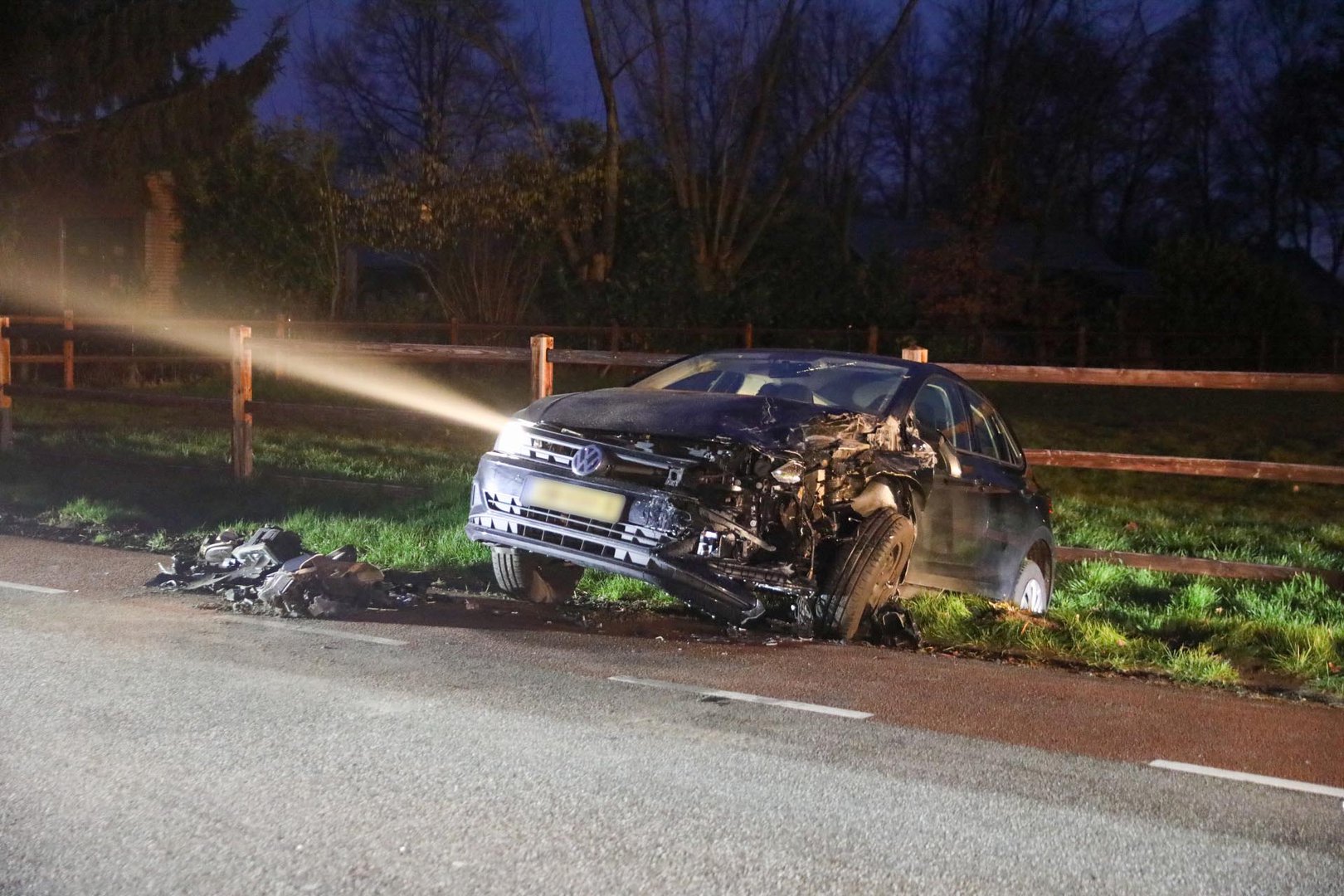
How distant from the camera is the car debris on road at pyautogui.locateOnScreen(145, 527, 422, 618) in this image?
318 inches

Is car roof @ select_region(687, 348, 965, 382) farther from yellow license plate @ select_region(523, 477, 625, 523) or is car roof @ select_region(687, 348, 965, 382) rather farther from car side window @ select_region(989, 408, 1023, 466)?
yellow license plate @ select_region(523, 477, 625, 523)

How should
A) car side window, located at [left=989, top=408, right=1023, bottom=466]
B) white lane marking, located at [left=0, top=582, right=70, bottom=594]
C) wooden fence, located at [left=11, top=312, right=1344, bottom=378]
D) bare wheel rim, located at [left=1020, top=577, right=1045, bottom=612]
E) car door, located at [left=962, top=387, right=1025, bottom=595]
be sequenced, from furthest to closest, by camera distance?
Answer: wooden fence, located at [left=11, top=312, right=1344, bottom=378], car side window, located at [left=989, top=408, right=1023, bottom=466], bare wheel rim, located at [left=1020, top=577, right=1045, bottom=612], white lane marking, located at [left=0, top=582, right=70, bottom=594], car door, located at [left=962, top=387, right=1025, bottom=595]

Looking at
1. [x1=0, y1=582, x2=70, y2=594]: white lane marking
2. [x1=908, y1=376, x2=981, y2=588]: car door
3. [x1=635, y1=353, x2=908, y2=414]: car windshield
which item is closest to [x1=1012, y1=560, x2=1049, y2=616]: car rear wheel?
[x1=908, y1=376, x2=981, y2=588]: car door

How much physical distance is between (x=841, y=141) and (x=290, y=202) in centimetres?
2914

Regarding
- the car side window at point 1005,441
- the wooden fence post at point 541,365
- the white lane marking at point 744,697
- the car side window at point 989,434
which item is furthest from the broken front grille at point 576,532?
the wooden fence post at point 541,365

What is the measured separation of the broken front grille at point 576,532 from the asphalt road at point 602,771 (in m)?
0.48

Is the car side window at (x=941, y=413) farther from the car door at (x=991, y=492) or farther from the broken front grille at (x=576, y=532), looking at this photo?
the broken front grille at (x=576, y=532)

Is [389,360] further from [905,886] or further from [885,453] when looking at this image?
[905,886]

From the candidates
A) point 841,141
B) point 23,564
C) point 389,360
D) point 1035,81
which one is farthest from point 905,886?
point 841,141

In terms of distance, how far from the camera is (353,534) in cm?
1048

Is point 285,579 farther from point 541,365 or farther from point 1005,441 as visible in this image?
point 1005,441

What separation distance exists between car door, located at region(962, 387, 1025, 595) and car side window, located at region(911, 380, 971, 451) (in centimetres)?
10

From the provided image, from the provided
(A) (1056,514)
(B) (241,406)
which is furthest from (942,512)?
(B) (241,406)

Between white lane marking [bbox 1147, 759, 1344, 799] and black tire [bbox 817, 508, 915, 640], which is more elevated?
Result: black tire [bbox 817, 508, 915, 640]
